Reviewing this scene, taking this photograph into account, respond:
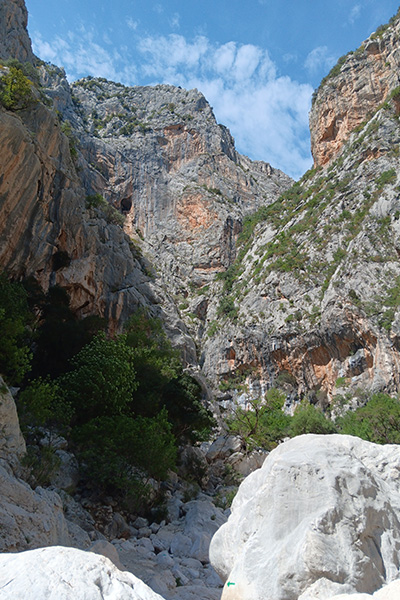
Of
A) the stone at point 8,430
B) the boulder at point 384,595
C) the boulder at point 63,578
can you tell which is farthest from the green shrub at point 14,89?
the boulder at point 384,595

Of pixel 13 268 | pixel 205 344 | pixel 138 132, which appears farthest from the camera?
pixel 138 132

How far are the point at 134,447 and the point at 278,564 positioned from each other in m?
11.7

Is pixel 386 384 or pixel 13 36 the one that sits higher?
pixel 13 36

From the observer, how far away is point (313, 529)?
461cm

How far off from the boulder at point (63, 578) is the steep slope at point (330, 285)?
38.6 metres

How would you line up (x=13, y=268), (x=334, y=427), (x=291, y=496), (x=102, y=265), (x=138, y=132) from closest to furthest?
(x=291, y=496)
(x=13, y=268)
(x=334, y=427)
(x=102, y=265)
(x=138, y=132)

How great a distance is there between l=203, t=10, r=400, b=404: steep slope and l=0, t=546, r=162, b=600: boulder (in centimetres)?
3862

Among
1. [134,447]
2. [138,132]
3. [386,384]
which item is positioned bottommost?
[134,447]

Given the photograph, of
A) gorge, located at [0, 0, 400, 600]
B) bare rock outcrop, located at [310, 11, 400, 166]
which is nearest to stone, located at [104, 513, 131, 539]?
gorge, located at [0, 0, 400, 600]

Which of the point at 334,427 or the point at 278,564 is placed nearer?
the point at 278,564

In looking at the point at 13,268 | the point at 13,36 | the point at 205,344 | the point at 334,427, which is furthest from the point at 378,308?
the point at 13,36

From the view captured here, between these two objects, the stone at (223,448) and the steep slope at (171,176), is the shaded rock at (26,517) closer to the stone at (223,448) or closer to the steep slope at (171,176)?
the stone at (223,448)

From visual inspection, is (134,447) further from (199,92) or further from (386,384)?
(199,92)

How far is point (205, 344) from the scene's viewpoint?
5834 centimetres
